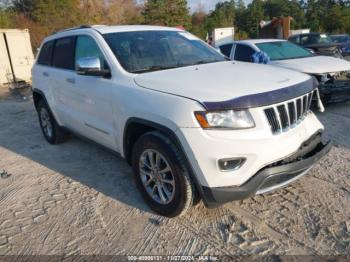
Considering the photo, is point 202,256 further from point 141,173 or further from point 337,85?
point 337,85

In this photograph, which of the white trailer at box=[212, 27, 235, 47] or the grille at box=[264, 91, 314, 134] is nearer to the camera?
the grille at box=[264, 91, 314, 134]

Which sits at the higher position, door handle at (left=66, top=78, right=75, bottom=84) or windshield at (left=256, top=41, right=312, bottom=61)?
door handle at (left=66, top=78, right=75, bottom=84)

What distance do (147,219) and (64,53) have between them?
2.76m

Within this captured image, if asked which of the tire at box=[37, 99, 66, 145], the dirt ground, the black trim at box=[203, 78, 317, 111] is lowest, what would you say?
the dirt ground

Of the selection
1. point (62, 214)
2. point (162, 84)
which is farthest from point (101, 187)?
point (162, 84)

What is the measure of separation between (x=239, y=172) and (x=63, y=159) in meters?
3.16

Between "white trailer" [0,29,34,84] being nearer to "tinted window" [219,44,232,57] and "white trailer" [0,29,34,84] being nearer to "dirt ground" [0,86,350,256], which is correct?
"tinted window" [219,44,232,57]

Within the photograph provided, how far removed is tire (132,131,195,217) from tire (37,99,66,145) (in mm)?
2449

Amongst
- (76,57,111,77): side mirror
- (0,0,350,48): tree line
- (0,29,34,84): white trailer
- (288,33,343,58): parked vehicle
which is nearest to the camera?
(76,57,111,77): side mirror

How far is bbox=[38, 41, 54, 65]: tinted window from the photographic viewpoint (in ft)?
16.9

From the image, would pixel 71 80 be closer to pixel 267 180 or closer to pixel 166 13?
pixel 267 180

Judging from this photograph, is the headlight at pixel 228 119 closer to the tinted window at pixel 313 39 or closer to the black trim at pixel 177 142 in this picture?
the black trim at pixel 177 142

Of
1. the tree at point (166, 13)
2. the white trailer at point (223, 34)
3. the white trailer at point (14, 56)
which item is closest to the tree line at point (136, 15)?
the tree at point (166, 13)

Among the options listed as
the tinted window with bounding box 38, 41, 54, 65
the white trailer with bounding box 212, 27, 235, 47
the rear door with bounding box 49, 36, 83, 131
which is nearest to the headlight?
the rear door with bounding box 49, 36, 83, 131
